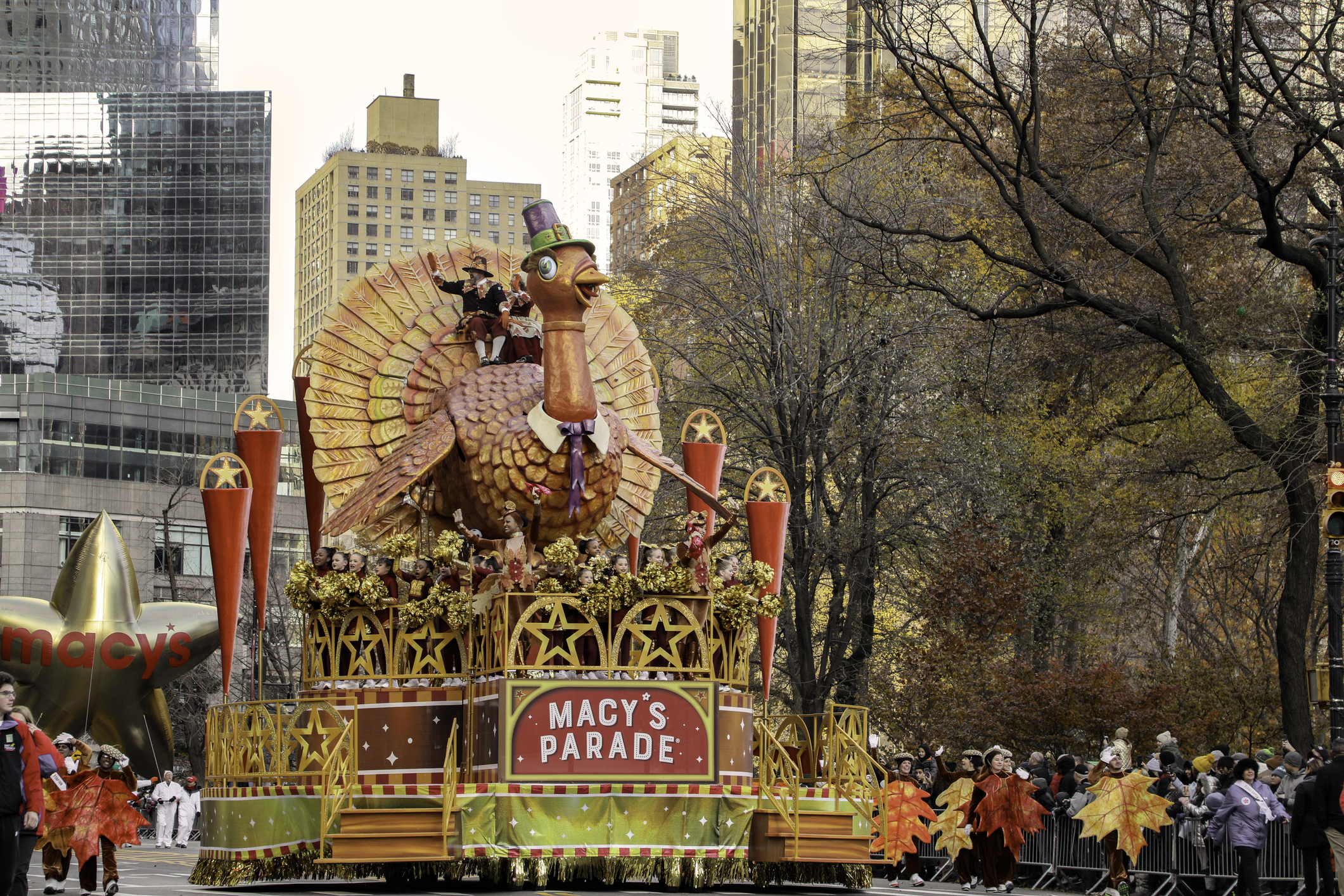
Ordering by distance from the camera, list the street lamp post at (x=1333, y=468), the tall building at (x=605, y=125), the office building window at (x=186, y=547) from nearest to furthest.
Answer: the street lamp post at (x=1333, y=468) < the office building window at (x=186, y=547) < the tall building at (x=605, y=125)

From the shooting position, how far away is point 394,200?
12756cm

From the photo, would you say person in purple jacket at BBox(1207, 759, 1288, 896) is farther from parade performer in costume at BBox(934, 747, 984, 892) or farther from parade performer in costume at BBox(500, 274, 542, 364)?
parade performer in costume at BBox(500, 274, 542, 364)

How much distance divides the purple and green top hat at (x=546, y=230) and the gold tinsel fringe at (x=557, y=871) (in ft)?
19.8

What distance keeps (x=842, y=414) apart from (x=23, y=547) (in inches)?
1806

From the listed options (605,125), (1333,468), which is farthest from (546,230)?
(605,125)

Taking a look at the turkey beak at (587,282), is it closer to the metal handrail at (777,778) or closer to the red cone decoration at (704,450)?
the red cone decoration at (704,450)

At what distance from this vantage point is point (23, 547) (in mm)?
65625

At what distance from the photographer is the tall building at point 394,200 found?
12694cm

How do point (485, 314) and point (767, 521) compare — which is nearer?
point (485, 314)

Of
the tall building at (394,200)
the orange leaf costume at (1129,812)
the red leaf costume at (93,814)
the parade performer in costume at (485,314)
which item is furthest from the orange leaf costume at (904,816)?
the tall building at (394,200)

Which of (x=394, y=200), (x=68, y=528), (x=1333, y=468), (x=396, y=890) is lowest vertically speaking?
(x=396, y=890)

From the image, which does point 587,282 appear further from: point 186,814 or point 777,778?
point 186,814

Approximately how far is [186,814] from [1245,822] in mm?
23439

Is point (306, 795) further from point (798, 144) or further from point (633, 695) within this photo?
point (798, 144)
